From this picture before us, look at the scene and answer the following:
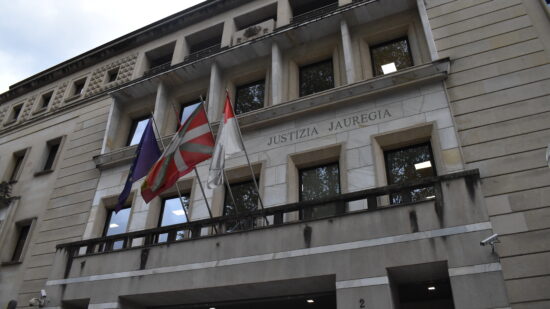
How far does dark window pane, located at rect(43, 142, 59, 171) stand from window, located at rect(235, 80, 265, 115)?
1199 centimetres

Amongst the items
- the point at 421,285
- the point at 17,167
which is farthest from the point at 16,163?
the point at 421,285

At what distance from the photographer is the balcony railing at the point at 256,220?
12203mm

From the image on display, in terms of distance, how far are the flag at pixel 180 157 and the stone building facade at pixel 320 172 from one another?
1.68 metres

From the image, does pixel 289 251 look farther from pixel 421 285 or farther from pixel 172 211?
pixel 172 211

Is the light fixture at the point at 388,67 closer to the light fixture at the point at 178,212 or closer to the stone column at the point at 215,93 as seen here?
the stone column at the point at 215,93

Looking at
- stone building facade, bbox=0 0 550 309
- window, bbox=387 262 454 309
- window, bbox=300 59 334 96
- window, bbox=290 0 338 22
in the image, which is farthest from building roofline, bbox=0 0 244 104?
window, bbox=387 262 454 309

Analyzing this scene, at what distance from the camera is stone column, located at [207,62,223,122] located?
64.4 ft

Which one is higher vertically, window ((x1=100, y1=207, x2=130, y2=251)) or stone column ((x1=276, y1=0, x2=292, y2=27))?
stone column ((x1=276, y1=0, x2=292, y2=27))

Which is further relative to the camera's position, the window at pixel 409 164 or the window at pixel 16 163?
the window at pixel 16 163

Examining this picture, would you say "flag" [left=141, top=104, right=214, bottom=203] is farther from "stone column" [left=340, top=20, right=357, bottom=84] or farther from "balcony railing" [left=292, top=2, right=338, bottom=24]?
"balcony railing" [left=292, top=2, right=338, bottom=24]

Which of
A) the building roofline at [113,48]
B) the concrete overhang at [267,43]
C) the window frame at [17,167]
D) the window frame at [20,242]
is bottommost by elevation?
the window frame at [20,242]

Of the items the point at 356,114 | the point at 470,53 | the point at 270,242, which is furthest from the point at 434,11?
the point at 270,242

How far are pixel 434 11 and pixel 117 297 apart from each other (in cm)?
1647

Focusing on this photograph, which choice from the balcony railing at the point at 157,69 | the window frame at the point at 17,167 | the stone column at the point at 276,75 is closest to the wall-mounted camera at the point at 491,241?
the stone column at the point at 276,75
